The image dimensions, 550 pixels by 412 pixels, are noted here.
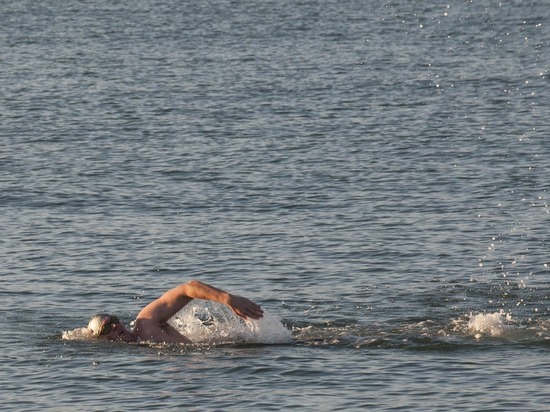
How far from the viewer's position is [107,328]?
1917cm

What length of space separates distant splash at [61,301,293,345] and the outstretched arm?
0.84 metres

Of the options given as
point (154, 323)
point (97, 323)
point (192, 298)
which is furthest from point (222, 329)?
point (97, 323)

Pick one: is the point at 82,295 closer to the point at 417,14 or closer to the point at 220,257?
the point at 220,257

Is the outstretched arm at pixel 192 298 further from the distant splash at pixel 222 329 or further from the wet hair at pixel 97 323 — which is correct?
the distant splash at pixel 222 329

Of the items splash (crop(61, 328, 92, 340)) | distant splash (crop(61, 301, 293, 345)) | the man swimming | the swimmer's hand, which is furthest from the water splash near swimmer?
the swimmer's hand

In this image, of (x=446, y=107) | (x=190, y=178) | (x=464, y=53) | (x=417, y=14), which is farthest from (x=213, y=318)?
(x=417, y=14)

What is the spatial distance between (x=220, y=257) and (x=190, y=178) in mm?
7276

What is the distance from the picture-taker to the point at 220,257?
25.1 metres

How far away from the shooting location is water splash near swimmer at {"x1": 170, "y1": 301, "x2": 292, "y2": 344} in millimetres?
19325

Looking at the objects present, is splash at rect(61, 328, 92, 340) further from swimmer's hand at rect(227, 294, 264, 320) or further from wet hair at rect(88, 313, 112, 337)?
swimmer's hand at rect(227, 294, 264, 320)

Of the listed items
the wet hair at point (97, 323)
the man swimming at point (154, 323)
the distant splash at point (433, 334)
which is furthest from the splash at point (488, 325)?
the wet hair at point (97, 323)

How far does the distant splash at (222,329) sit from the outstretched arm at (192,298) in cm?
84

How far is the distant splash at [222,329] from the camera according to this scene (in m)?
19.3

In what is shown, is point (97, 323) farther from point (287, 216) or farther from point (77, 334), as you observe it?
point (287, 216)
